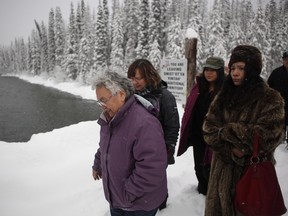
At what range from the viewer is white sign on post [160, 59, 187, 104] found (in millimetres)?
6070

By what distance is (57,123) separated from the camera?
56.1 ft

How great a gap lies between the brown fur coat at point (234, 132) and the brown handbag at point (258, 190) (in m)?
0.10

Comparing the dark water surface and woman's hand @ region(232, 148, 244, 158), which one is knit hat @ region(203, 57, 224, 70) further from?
the dark water surface

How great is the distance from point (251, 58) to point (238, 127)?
646mm

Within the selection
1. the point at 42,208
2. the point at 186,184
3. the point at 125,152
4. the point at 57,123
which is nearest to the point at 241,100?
the point at 125,152

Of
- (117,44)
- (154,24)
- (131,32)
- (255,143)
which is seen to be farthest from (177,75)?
(131,32)

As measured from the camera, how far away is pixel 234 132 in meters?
2.27

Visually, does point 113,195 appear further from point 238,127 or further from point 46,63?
point 46,63

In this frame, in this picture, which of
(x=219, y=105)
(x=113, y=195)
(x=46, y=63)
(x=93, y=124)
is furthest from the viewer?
(x=46, y=63)

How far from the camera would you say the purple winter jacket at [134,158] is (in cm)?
197

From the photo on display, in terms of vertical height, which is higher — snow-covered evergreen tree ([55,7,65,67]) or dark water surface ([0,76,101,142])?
snow-covered evergreen tree ([55,7,65,67])

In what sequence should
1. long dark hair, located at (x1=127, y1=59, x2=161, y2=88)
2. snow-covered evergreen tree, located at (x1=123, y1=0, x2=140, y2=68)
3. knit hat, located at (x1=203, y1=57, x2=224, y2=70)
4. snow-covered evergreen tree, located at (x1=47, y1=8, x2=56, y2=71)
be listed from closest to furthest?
long dark hair, located at (x1=127, y1=59, x2=161, y2=88) < knit hat, located at (x1=203, y1=57, x2=224, y2=70) < snow-covered evergreen tree, located at (x1=123, y1=0, x2=140, y2=68) < snow-covered evergreen tree, located at (x1=47, y1=8, x2=56, y2=71)

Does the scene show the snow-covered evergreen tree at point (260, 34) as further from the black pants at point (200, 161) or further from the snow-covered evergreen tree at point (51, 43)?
the snow-covered evergreen tree at point (51, 43)

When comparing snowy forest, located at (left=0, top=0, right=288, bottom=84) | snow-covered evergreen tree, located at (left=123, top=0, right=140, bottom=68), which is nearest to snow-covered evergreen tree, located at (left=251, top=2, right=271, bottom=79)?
snowy forest, located at (left=0, top=0, right=288, bottom=84)
